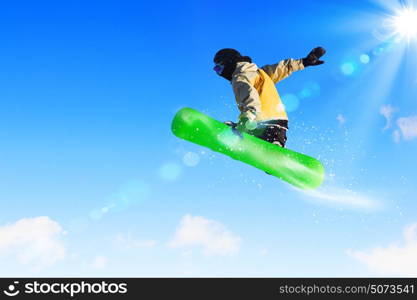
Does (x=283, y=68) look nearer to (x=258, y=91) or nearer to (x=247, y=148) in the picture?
(x=258, y=91)

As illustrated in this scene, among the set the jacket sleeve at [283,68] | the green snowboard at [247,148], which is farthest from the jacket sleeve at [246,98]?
the jacket sleeve at [283,68]

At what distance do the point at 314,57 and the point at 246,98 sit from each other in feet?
6.50

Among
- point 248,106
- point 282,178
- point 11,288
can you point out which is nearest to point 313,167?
point 282,178

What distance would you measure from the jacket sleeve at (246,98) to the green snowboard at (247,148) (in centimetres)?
41

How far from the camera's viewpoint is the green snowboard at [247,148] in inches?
327

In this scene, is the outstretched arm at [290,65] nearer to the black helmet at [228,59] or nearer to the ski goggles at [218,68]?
the black helmet at [228,59]

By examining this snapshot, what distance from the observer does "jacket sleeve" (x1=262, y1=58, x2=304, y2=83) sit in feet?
30.3

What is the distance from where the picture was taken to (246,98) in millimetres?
8148

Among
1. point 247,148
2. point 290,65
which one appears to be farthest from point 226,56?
point 247,148

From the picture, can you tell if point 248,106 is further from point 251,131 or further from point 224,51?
point 224,51

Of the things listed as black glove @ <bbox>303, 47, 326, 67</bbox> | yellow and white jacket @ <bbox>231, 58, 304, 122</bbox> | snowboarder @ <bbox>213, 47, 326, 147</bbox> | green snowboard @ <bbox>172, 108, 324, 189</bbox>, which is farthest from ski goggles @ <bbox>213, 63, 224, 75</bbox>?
black glove @ <bbox>303, 47, 326, 67</bbox>

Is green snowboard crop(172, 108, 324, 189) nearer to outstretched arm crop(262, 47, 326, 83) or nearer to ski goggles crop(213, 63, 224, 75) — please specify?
ski goggles crop(213, 63, 224, 75)

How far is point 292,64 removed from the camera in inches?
368

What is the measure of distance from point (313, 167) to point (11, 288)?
5.90 metres
